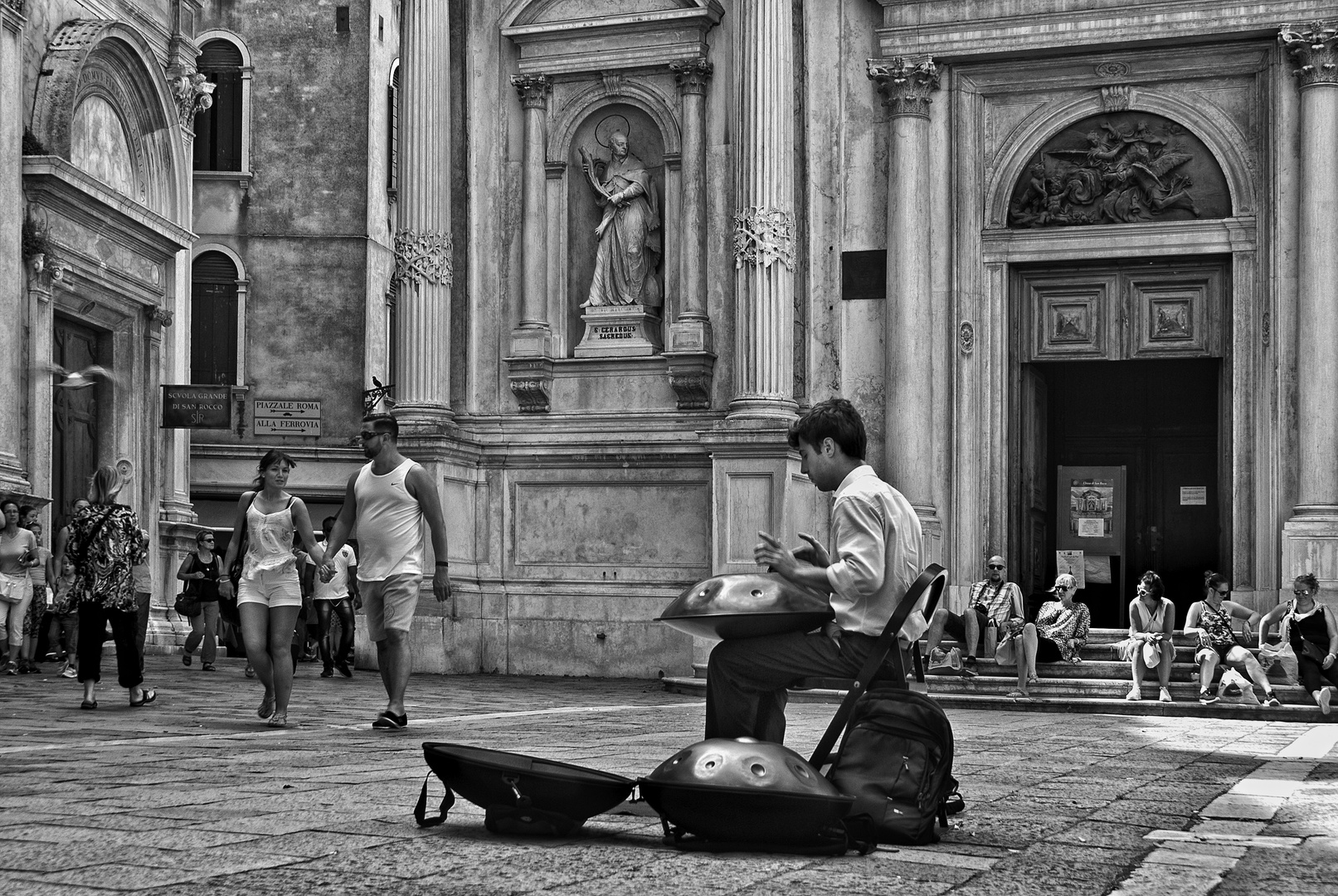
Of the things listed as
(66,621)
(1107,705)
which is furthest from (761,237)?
(66,621)

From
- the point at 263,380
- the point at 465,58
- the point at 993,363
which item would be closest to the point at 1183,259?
the point at 993,363

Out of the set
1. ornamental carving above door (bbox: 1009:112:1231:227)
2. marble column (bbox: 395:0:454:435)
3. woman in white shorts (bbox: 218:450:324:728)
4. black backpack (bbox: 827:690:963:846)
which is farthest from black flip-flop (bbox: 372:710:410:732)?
ornamental carving above door (bbox: 1009:112:1231:227)

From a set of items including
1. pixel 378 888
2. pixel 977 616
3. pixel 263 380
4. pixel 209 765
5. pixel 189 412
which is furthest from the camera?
pixel 263 380

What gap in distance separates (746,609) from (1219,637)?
1118cm

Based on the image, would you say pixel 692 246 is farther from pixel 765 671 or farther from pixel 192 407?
pixel 765 671

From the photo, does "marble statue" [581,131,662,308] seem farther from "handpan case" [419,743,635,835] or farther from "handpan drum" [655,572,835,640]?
"handpan case" [419,743,635,835]

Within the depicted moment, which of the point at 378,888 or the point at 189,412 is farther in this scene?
the point at 189,412

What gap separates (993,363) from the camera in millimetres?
18984

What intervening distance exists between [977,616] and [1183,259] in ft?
15.1

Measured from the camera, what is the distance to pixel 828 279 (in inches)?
753

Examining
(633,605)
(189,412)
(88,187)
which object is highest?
(88,187)

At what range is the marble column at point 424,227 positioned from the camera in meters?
19.0

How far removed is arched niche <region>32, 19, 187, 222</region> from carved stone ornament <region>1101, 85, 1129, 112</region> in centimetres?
1291

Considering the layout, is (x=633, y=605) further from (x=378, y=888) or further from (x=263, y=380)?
(x=263, y=380)
